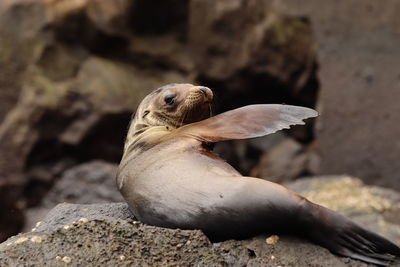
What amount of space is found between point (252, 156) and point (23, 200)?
211cm

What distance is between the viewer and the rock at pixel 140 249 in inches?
114

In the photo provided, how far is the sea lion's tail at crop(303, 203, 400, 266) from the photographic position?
3080 millimetres

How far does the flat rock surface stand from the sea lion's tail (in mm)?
34

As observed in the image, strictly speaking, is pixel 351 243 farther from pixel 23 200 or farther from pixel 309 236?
pixel 23 200

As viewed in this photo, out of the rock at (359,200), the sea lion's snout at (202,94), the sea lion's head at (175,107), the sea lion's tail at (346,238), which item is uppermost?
the sea lion's snout at (202,94)

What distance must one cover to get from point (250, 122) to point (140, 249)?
68cm

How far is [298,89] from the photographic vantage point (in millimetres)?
8289

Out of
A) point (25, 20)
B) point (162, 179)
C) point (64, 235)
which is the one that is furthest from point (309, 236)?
point (25, 20)

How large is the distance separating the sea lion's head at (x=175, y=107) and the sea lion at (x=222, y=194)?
5.6 inches

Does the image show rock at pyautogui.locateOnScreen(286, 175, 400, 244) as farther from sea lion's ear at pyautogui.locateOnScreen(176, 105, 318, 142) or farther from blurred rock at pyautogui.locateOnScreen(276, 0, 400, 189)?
sea lion's ear at pyautogui.locateOnScreen(176, 105, 318, 142)

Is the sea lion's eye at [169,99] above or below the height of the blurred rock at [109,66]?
above

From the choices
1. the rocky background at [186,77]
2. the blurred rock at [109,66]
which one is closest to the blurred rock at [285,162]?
the rocky background at [186,77]

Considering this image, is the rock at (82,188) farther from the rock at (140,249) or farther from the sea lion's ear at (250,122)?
the rock at (140,249)

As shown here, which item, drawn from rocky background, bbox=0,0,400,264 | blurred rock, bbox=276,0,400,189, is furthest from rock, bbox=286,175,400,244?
rocky background, bbox=0,0,400,264
